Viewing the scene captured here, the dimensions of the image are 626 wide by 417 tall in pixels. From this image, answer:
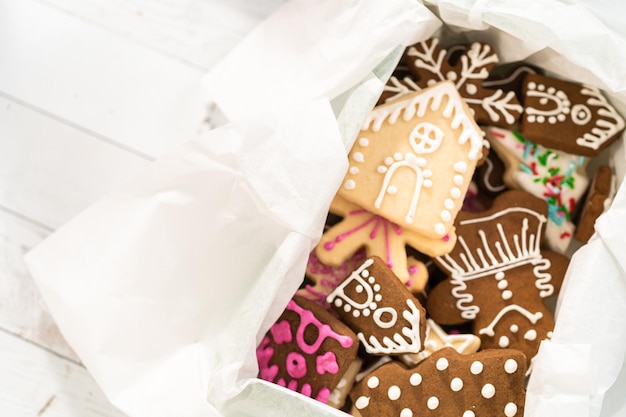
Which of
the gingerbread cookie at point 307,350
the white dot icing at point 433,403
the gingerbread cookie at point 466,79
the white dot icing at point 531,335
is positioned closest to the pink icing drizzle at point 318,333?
the gingerbread cookie at point 307,350

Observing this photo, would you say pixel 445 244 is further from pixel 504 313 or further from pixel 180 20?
pixel 180 20

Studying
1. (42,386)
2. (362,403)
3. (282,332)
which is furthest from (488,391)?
(42,386)

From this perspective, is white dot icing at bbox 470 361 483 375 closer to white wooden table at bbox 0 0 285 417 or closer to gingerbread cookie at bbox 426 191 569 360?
gingerbread cookie at bbox 426 191 569 360

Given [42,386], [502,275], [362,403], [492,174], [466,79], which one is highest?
[466,79]

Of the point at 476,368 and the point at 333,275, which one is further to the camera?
the point at 333,275

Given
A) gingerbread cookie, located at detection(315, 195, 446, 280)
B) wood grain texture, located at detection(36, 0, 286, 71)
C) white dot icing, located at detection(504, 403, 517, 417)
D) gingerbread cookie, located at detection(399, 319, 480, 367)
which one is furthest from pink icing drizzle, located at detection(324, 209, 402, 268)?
wood grain texture, located at detection(36, 0, 286, 71)

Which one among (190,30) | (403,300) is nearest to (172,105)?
(190,30)

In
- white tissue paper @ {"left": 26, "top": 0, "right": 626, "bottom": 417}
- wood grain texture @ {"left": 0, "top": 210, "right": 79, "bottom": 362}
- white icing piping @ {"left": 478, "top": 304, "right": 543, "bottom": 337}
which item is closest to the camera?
white tissue paper @ {"left": 26, "top": 0, "right": 626, "bottom": 417}
